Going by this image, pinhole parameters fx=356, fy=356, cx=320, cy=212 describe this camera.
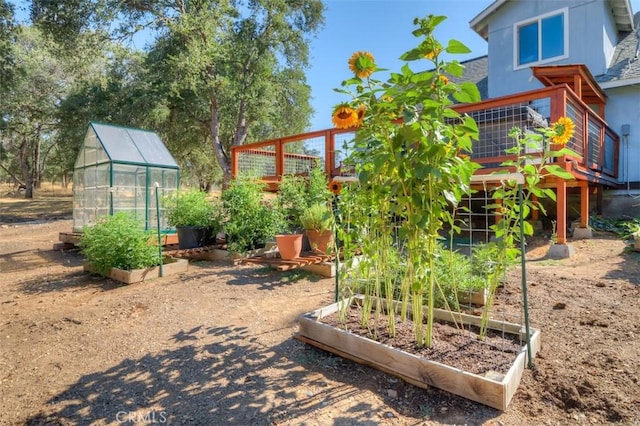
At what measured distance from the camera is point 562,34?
29.0 feet

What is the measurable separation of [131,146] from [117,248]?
3.84 m

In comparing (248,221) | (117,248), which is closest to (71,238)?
(117,248)

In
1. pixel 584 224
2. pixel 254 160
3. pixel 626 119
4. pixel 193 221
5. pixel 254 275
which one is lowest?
pixel 254 275

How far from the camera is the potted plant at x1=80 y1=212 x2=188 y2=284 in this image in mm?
4672

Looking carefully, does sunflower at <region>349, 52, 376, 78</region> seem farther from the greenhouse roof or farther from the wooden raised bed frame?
the greenhouse roof

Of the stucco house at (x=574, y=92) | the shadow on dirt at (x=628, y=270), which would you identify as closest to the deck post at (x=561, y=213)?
the stucco house at (x=574, y=92)

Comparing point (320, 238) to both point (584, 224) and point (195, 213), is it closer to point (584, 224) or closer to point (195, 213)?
point (195, 213)

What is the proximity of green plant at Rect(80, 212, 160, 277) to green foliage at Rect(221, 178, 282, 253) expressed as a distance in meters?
1.23

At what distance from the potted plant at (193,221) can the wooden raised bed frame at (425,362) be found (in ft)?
13.1

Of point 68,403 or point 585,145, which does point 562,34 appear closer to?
point 585,145

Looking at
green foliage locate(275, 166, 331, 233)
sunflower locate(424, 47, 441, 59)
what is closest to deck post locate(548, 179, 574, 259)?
green foliage locate(275, 166, 331, 233)

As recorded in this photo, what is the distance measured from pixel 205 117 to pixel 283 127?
126 inches

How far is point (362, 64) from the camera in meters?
1.89

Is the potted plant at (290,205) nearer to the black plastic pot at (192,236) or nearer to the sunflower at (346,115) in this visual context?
the black plastic pot at (192,236)
